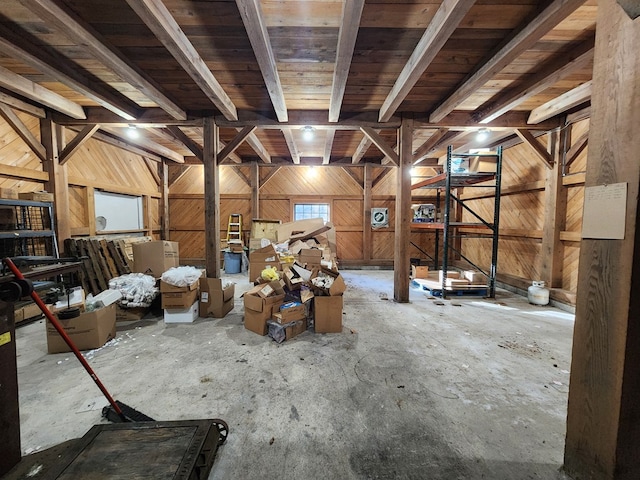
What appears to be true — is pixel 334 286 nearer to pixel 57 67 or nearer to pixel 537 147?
pixel 57 67

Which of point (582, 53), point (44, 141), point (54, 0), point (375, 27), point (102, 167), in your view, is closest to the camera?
point (54, 0)

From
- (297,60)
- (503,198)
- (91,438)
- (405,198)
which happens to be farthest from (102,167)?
(503,198)

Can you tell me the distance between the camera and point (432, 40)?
6.64ft

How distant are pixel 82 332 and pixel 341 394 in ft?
8.03

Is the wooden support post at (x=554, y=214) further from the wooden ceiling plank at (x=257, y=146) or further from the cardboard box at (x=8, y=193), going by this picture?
the cardboard box at (x=8, y=193)

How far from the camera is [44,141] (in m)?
3.78

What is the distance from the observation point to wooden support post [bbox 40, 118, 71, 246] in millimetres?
3771

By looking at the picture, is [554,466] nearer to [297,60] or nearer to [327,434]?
[327,434]

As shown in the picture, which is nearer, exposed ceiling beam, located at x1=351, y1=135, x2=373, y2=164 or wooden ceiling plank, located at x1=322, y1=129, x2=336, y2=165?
wooden ceiling plank, located at x1=322, y1=129, x2=336, y2=165

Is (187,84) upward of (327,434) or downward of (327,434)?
upward

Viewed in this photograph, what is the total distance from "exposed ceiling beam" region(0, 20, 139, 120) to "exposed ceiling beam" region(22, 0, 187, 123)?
2.10ft

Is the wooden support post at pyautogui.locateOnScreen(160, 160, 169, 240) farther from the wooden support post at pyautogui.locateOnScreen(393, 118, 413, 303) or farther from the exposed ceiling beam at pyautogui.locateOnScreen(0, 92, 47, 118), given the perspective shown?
the wooden support post at pyautogui.locateOnScreen(393, 118, 413, 303)

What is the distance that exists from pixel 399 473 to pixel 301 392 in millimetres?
802

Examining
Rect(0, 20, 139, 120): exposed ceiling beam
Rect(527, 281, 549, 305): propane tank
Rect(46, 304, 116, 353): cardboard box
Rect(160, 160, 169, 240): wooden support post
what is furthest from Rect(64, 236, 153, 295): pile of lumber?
Rect(527, 281, 549, 305): propane tank
